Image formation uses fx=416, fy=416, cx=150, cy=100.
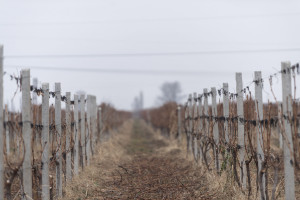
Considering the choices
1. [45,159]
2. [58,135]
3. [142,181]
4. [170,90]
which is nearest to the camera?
[45,159]

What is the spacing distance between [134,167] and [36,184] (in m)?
6.04

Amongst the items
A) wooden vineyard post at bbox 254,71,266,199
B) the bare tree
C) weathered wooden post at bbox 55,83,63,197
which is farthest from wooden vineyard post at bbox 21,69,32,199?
the bare tree

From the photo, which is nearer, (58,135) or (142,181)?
(58,135)

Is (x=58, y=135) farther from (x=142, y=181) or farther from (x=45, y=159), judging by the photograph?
(x=142, y=181)

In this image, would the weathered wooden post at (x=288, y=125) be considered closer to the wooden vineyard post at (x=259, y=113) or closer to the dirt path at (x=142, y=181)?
the wooden vineyard post at (x=259, y=113)

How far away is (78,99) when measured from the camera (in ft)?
32.2

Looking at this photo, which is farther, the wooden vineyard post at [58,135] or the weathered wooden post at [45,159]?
the wooden vineyard post at [58,135]

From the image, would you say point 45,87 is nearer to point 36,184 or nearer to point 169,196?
point 36,184

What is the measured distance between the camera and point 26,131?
498cm

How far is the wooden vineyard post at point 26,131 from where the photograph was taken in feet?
16.3

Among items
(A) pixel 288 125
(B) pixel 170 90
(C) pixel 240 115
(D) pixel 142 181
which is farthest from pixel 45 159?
(B) pixel 170 90

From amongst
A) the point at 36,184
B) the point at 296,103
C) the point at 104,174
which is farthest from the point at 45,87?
the point at 104,174

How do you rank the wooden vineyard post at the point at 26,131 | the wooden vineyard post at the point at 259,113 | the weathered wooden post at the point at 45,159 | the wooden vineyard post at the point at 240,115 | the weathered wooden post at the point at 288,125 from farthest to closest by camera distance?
the wooden vineyard post at the point at 240,115 → the weathered wooden post at the point at 45,159 → the wooden vineyard post at the point at 259,113 → the wooden vineyard post at the point at 26,131 → the weathered wooden post at the point at 288,125

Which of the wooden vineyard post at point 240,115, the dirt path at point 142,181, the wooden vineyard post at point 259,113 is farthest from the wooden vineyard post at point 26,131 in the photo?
the wooden vineyard post at point 240,115
